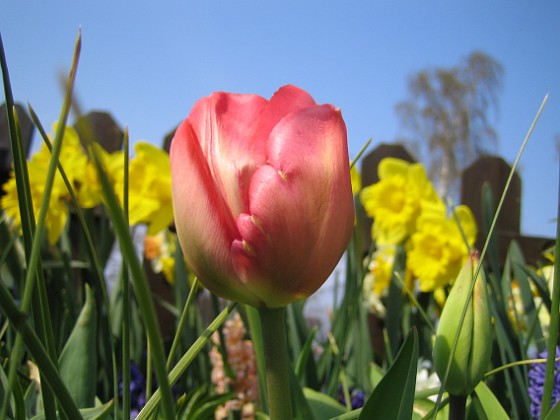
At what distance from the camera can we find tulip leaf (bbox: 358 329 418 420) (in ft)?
1.03

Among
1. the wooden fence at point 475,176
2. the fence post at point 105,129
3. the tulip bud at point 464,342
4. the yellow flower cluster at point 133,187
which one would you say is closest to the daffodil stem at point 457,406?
the tulip bud at point 464,342

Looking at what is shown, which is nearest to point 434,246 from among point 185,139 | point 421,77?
point 185,139

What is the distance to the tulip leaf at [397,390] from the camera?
1.03 ft

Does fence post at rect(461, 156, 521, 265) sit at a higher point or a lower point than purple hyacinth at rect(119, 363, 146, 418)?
higher

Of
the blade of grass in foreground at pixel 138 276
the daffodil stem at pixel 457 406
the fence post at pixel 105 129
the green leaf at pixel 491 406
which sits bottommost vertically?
the green leaf at pixel 491 406

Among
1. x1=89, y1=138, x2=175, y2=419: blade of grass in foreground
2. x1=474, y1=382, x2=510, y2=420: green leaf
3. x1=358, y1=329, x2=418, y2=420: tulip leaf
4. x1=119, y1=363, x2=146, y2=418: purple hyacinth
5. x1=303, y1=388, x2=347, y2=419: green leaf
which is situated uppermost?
x1=89, y1=138, x2=175, y2=419: blade of grass in foreground

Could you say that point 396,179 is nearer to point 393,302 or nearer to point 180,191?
point 393,302

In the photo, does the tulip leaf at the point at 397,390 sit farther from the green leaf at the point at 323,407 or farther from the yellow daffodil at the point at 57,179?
the yellow daffodil at the point at 57,179

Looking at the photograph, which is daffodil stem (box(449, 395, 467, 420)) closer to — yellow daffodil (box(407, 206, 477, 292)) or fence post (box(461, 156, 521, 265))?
yellow daffodil (box(407, 206, 477, 292))

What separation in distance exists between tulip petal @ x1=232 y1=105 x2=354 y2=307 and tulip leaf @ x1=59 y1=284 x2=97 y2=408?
0.98 ft

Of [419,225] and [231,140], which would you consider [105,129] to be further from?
[231,140]

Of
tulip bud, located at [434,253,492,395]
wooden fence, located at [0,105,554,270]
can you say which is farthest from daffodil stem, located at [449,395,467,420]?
wooden fence, located at [0,105,554,270]

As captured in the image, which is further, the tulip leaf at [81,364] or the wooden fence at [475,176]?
the wooden fence at [475,176]

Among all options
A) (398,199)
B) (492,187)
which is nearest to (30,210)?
(398,199)
